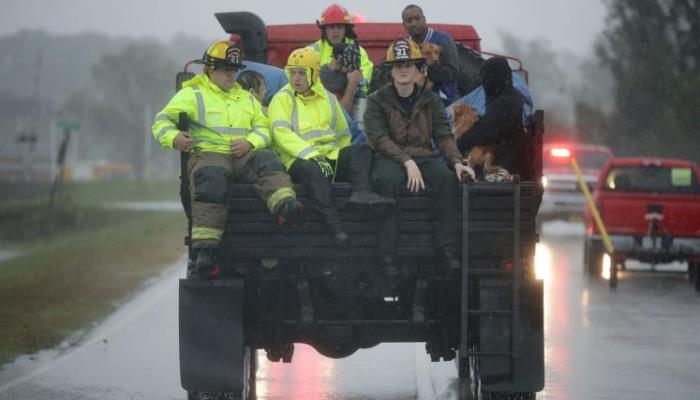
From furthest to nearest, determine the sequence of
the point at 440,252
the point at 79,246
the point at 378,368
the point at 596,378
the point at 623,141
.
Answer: the point at 623,141, the point at 79,246, the point at 378,368, the point at 596,378, the point at 440,252

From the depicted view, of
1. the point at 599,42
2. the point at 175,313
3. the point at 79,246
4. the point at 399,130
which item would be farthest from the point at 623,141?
the point at 399,130

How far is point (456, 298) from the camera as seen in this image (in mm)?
10312

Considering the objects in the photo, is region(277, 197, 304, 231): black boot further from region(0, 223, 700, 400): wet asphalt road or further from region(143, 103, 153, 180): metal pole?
region(143, 103, 153, 180): metal pole

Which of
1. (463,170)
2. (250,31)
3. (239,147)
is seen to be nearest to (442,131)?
(463,170)

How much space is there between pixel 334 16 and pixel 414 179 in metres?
3.06

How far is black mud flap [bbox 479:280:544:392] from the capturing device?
9.93 m

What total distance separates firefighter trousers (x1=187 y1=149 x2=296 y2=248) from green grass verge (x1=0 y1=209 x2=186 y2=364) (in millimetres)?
Answer: 5244

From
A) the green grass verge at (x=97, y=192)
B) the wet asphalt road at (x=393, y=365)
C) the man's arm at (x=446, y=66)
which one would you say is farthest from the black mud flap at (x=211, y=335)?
the green grass verge at (x=97, y=192)

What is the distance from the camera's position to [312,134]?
35.0 feet

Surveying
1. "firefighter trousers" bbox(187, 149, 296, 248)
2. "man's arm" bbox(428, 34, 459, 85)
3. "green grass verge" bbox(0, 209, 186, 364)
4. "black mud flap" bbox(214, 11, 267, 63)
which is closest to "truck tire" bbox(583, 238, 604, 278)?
"green grass verge" bbox(0, 209, 186, 364)

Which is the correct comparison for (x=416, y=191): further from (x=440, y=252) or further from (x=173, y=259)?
(x=173, y=259)

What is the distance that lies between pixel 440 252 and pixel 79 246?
23.2 metres

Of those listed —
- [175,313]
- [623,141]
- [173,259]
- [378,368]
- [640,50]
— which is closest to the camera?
[378,368]

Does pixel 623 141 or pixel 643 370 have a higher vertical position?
pixel 623 141
